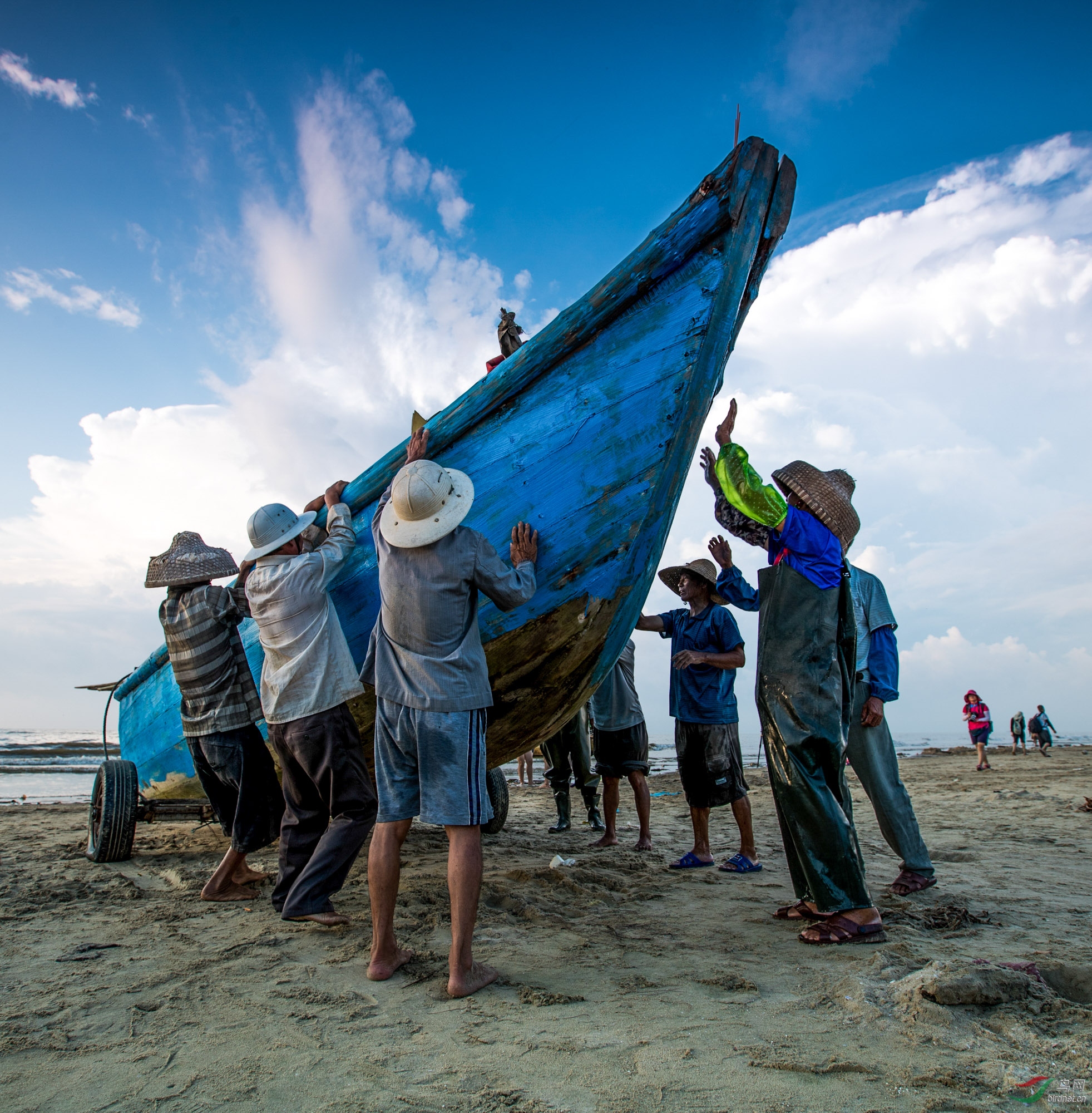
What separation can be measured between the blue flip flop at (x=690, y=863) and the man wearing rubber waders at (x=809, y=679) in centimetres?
128

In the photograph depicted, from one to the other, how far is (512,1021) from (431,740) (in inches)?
32.1

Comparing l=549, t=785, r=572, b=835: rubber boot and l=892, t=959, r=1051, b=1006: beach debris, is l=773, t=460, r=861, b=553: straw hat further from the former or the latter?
l=549, t=785, r=572, b=835: rubber boot

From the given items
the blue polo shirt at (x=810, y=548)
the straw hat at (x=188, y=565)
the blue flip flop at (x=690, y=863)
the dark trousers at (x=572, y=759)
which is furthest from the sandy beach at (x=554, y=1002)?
the dark trousers at (x=572, y=759)

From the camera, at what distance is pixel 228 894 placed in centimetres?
354

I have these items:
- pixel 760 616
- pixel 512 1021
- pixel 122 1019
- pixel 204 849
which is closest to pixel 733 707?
pixel 760 616

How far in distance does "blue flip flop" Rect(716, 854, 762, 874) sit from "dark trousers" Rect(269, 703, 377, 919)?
2.24 m

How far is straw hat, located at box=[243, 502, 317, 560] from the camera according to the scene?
10.5ft

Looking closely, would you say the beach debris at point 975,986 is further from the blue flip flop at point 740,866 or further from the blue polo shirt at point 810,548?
the blue flip flop at point 740,866

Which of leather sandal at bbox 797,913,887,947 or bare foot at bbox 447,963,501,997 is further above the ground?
bare foot at bbox 447,963,501,997

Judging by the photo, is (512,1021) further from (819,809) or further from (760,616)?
(760,616)

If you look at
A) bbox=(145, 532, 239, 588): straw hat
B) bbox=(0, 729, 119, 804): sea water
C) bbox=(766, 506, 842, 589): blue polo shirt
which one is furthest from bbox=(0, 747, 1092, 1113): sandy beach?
bbox=(0, 729, 119, 804): sea water

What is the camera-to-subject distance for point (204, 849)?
16.5 feet

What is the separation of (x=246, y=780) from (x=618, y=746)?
252 centimetres

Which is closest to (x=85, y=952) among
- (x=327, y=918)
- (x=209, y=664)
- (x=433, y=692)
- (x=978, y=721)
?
(x=327, y=918)
